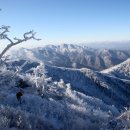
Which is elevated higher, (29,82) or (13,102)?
(13,102)

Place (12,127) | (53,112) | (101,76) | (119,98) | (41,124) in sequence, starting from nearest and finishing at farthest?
(12,127), (41,124), (53,112), (119,98), (101,76)

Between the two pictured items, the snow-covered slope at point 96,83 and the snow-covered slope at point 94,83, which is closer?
the snow-covered slope at point 94,83

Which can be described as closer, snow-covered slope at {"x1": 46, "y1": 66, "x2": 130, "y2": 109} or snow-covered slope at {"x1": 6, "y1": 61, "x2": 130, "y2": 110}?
snow-covered slope at {"x1": 6, "y1": 61, "x2": 130, "y2": 110}

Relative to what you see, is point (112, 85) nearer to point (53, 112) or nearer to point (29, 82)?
point (29, 82)

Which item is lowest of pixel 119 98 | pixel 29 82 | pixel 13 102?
pixel 119 98

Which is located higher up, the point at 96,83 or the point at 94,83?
the point at 94,83

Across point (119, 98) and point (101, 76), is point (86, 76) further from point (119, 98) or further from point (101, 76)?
point (119, 98)

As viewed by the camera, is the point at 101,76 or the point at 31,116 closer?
the point at 31,116

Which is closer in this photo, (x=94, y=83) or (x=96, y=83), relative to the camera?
(x=94, y=83)

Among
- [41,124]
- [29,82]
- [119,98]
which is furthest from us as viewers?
[119,98]

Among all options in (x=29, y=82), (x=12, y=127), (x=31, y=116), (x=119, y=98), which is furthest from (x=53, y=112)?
(x=119, y=98)
